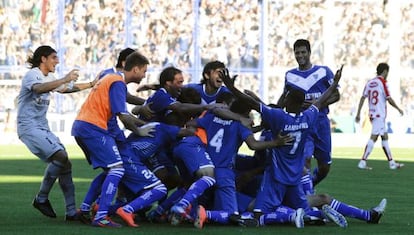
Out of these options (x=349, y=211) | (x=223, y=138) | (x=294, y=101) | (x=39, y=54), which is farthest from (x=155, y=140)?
(x=349, y=211)

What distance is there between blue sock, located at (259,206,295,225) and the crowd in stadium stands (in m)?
25.3

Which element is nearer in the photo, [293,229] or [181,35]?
[293,229]

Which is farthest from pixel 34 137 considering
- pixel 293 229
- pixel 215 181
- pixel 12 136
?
pixel 12 136

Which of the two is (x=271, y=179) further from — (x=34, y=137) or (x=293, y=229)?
(x=34, y=137)

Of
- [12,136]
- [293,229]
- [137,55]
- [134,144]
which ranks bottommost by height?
[12,136]

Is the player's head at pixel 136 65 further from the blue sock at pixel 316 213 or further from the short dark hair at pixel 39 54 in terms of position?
the blue sock at pixel 316 213

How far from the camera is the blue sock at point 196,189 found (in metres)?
11.0

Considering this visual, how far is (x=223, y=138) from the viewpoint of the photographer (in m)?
11.6

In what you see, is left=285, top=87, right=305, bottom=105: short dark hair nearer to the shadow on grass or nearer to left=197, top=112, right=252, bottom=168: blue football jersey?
left=197, top=112, right=252, bottom=168: blue football jersey

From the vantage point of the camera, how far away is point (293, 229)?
36.4 feet

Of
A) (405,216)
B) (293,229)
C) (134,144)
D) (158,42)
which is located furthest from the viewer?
(158,42)

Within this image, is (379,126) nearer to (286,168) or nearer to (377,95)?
(377,95)

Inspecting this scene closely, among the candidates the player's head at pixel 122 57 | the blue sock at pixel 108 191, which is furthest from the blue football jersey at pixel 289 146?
the player's head at pixel 122 57

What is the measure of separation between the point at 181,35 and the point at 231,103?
27.1m
